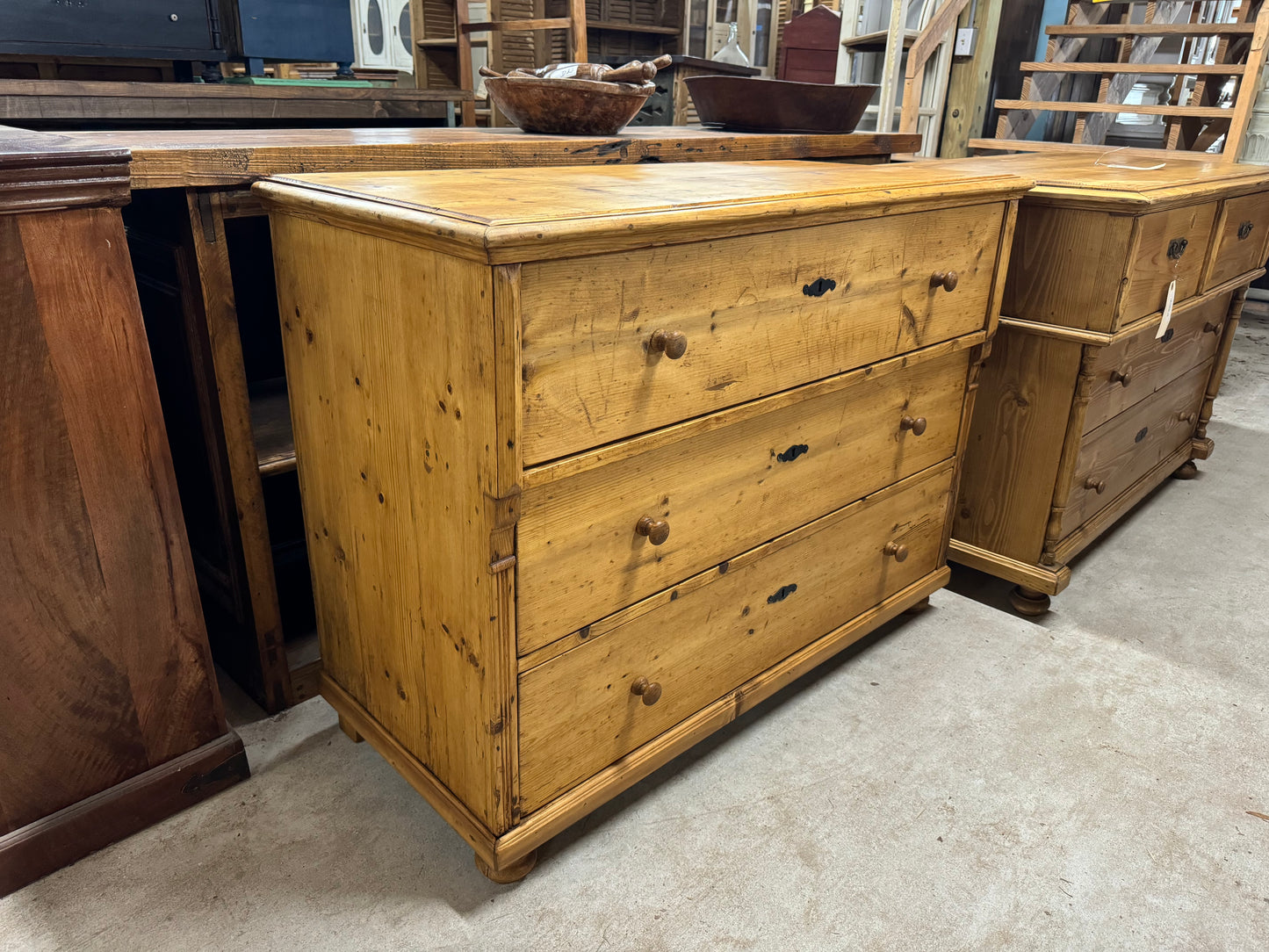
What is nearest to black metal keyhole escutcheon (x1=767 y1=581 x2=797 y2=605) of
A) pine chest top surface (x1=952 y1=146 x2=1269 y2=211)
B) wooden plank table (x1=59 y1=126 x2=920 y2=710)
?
wooden plank table (x1=59 y1=126 x2=920 y2=710)

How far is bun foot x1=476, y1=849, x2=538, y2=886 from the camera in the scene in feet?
4.03

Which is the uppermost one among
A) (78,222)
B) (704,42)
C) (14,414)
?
(704,42)

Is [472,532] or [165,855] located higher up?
[472,532]

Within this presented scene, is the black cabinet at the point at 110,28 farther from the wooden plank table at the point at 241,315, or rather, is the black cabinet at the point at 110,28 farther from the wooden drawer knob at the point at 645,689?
the wooden drawer knob at the point at 645,689

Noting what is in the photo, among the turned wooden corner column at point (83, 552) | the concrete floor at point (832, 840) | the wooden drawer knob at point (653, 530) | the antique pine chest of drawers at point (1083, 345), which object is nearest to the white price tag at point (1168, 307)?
the antique pine chest of drawers at point (1083, 345)

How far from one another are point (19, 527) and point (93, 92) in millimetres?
1623

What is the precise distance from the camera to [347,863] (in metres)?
1.30

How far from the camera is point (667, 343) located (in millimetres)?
1077

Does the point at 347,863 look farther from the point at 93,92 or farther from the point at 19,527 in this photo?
the point at 93,92

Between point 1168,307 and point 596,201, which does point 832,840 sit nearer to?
point 596,201

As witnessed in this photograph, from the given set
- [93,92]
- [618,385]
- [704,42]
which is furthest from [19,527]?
[704,42]

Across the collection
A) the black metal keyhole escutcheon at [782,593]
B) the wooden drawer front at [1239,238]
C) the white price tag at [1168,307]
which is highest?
the wooden drawer front at [1239,238]

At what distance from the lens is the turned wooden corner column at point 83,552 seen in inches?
41.8

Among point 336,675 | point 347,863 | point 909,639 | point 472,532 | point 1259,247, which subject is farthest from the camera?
point 1259,247
